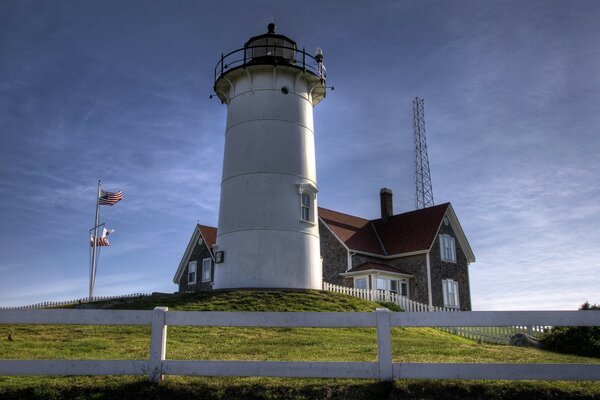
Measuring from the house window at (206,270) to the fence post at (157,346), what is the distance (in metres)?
27.0

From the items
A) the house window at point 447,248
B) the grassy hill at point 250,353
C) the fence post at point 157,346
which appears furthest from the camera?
the house window at point 447,248

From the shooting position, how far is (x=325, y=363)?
855 centimetres

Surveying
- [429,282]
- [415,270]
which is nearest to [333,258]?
[415,270]

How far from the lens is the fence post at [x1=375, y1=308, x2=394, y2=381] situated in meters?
8.45

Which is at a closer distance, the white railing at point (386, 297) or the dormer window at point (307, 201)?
the dormer window at point (307, 201)

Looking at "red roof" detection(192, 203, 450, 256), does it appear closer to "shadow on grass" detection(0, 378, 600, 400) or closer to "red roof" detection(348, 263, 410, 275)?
"red roof" detection(348, 263, 410, 275)

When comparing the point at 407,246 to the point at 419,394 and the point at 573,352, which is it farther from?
the point at 419,394

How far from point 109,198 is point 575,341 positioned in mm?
25977

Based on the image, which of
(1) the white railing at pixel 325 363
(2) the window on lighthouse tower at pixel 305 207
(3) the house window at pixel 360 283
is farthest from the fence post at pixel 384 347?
(3) the house window at pixel 360 283

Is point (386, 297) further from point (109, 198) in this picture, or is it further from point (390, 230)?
point (109, 198)

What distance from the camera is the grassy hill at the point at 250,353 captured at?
826cm

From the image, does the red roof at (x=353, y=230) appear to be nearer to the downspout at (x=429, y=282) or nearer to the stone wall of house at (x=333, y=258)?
the stone wall of house at (x=333, y=258)

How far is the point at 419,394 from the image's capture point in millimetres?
8133

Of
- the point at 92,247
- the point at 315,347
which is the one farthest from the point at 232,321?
the point at 92,247
